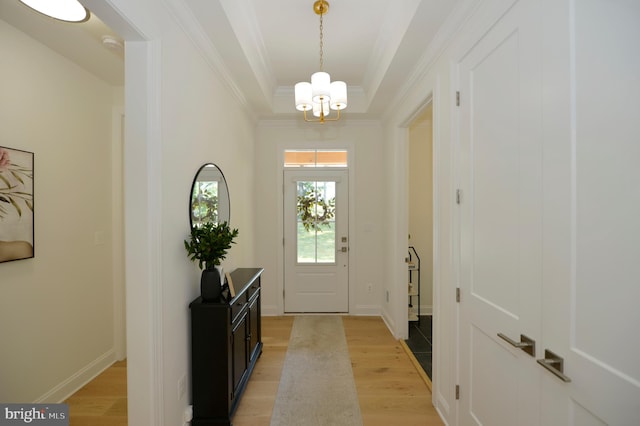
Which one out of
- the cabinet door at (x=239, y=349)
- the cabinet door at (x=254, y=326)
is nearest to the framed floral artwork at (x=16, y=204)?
the cabinet door at (x=239, y=349)

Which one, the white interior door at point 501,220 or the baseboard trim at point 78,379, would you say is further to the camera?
the baseboard trim at point 78,379

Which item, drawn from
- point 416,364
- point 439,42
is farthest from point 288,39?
point 416,364

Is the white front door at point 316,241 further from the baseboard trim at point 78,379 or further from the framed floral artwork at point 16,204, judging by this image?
the framed floral artwork at point 16,204

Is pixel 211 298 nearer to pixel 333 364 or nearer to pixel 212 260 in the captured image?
pixel 212 260

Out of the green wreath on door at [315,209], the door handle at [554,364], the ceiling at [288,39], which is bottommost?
the door handle at [554,364]

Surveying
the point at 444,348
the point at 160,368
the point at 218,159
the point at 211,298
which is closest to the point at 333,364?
the point at 444,348

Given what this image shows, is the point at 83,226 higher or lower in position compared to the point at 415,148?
lower

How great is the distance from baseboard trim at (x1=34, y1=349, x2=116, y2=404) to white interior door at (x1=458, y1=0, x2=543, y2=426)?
9.73 ft

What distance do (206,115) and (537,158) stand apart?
224 centimetres

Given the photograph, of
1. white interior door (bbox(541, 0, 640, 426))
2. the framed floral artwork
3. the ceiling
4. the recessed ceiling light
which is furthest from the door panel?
the framed floral artwork

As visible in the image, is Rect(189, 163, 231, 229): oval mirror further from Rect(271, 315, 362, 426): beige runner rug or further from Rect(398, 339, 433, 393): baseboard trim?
Rect(398, 339, 433, 393): baseboard trim

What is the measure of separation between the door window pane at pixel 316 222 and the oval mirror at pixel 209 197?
1.53 metres

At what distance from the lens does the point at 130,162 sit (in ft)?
5.15

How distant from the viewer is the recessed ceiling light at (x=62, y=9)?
1438 mm
